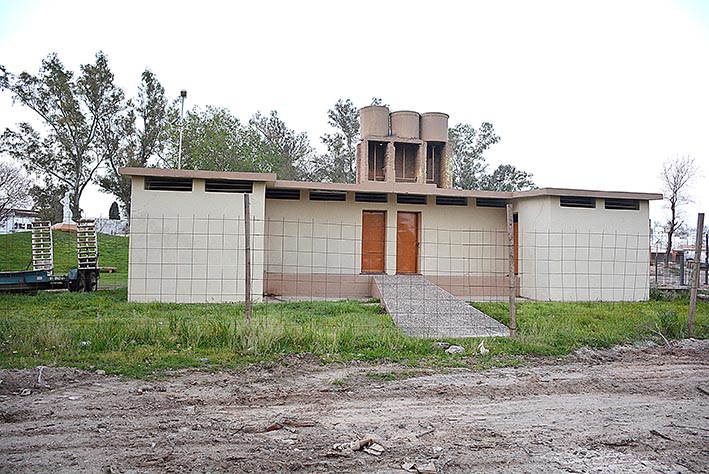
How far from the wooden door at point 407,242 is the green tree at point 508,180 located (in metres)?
25.3

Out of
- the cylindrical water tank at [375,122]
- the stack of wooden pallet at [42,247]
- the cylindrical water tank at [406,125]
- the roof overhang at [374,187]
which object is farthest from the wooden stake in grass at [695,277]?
the cylindrical water tank at [375,122]

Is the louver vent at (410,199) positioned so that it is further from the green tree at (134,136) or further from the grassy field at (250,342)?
the green tree at (134,136)

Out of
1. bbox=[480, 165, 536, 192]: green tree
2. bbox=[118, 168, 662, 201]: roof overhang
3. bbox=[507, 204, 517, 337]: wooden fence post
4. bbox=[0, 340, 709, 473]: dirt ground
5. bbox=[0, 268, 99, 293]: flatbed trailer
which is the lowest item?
bbox=[0, 340, 709, 473]: dirt ground

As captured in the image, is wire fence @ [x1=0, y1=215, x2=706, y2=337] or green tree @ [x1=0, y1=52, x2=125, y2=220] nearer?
wire fence @ [x1=0, y1=215, x2=706, y2=337]

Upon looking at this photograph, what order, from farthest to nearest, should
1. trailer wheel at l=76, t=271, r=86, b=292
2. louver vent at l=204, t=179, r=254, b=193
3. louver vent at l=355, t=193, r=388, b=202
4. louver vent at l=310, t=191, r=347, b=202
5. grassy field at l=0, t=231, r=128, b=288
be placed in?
grassy field at l=0, t=231, r=128, b=288 → louver vent at l=355, t=193, r=388, b=202 → louver vent at l=310, t=191, r=347, b=202 → trailer wheel at l=76, t=271, r=86, b=292 → louver vent at l=204, t=179, r=254, b=193

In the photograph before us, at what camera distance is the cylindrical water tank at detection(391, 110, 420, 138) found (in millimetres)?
24656

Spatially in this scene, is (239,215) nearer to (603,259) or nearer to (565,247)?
(565,247)

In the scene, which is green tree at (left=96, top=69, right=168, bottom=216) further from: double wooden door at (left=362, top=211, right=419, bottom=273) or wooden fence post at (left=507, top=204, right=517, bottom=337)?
wooden fence post at (left=507, top=204, right=517, bottom=337)

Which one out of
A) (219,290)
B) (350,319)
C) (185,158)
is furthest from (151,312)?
(185,158)

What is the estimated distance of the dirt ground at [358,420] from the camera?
4160 millimetres

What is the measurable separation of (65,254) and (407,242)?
1700 cm

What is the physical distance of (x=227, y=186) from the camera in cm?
1488

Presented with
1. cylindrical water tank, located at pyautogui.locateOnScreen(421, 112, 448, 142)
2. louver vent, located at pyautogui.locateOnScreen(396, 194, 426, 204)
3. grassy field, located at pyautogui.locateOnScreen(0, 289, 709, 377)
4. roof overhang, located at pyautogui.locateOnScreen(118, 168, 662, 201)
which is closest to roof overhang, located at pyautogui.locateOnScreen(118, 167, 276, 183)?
roof overhang, located at pyautogui.locateOnScreen(118, 168, 662, 201)

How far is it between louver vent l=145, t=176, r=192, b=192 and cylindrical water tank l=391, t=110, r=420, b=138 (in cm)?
1212
